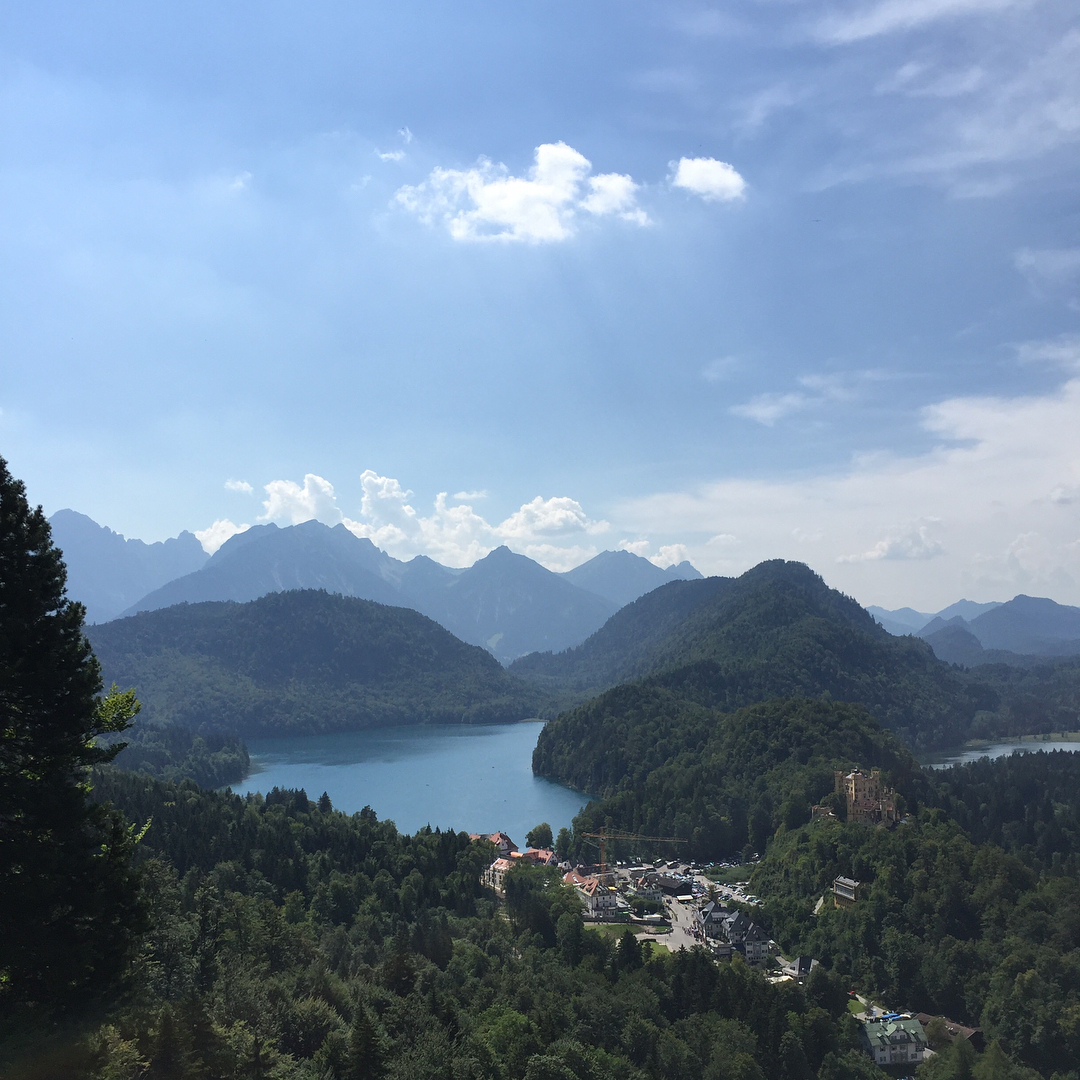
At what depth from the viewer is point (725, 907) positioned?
1619 inches

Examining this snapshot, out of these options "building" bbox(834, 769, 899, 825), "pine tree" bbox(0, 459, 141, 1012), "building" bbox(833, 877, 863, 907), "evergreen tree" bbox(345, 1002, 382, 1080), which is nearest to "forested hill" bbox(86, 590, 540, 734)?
"building" bbox(834, 769, 899, 825)

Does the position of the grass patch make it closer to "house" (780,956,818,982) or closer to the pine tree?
"house" (780,956,818,982)

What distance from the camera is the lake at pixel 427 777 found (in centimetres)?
7256

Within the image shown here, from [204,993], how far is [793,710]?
66.4m

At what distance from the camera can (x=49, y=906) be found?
9500 millimetres

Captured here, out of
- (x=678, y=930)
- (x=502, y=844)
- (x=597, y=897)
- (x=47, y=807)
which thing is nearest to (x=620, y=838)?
(x=502, y=844)

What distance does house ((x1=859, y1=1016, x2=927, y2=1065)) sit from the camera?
28.4 metres

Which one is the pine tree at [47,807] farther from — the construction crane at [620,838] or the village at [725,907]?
the construction crane at [620,838]

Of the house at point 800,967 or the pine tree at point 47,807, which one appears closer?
the pine tree at point 47,807

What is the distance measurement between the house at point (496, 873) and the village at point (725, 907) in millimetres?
57

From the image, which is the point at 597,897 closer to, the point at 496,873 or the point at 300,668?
the point at 496,873

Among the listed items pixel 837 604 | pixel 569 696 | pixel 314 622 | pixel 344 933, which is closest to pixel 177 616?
A: pixel 314 622

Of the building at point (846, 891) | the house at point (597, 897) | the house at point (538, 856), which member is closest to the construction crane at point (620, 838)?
the house at point (538, 856)

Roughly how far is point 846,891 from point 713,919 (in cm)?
692
